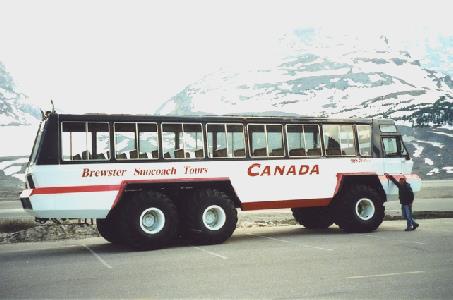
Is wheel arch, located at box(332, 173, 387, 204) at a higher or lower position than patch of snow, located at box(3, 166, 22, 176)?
lower

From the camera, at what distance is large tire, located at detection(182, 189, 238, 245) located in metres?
13.3

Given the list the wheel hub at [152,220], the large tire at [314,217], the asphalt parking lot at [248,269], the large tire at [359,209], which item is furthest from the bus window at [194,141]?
the large tire at [314,217]

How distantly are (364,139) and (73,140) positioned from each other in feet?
29.3

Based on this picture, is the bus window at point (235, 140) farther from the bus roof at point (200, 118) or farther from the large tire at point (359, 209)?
the large tire at point (359, 209)

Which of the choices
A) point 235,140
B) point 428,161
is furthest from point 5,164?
point 235,140

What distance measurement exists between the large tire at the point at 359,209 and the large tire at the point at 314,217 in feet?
4.34

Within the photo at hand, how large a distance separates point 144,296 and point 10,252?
7.50m

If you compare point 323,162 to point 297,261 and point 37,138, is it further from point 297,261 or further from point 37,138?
point 37,138

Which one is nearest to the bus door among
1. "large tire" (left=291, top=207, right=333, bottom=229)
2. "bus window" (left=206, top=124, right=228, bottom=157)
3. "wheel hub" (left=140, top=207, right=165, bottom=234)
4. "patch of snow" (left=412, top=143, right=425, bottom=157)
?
"large tire" (left=291, top=207, right=333, bottom=229)

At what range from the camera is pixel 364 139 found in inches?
647

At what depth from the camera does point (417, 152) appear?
5979 inches

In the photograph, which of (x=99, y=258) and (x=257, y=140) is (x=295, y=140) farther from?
(x=99, y=258)

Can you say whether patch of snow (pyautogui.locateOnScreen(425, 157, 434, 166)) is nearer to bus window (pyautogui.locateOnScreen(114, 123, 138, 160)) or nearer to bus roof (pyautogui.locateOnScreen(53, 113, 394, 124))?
bus roof (pyautogui.locateOnScreen(53, 113, 394, 124))

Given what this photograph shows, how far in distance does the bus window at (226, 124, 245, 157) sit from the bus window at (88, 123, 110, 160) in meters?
3.32
